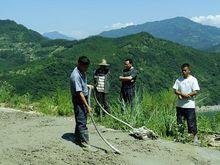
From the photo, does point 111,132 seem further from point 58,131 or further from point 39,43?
point 39,43

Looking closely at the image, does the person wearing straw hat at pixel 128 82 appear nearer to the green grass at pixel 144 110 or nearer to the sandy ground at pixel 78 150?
the green grass at pixel 144 110

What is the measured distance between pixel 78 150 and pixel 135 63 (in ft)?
363

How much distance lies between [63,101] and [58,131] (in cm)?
426

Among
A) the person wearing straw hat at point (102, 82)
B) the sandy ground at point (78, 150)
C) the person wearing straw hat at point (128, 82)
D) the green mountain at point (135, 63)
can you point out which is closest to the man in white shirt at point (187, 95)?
the sandy ground at point (78, 150)

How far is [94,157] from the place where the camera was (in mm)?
7176

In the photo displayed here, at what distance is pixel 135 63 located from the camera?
11756 cm

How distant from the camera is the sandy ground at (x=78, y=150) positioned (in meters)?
7.03

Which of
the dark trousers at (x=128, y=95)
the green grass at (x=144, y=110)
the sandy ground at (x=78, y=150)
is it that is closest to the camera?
the sandy ground at (x=78, y=150)

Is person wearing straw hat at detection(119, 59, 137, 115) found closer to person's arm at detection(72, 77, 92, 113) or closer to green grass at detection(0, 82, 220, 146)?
green grass at detection(0, 82, 220, 146)

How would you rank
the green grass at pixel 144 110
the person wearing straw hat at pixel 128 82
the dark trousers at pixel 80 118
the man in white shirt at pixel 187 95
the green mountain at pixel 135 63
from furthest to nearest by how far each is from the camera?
the green mountain at pixel 135 63 < the person wearing straw hat at pixel 128 82 < the green grass at pixel 144 110 < the man in white shirt at pixel 187 95 < the dark trousers at pixel 80 118

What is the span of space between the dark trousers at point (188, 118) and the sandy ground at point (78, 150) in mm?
602

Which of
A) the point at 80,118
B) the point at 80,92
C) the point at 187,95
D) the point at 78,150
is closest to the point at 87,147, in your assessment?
the point at 78,150

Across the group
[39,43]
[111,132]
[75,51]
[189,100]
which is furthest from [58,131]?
[39,43]

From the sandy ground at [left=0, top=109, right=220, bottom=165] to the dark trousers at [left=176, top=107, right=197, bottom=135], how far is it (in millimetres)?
602
